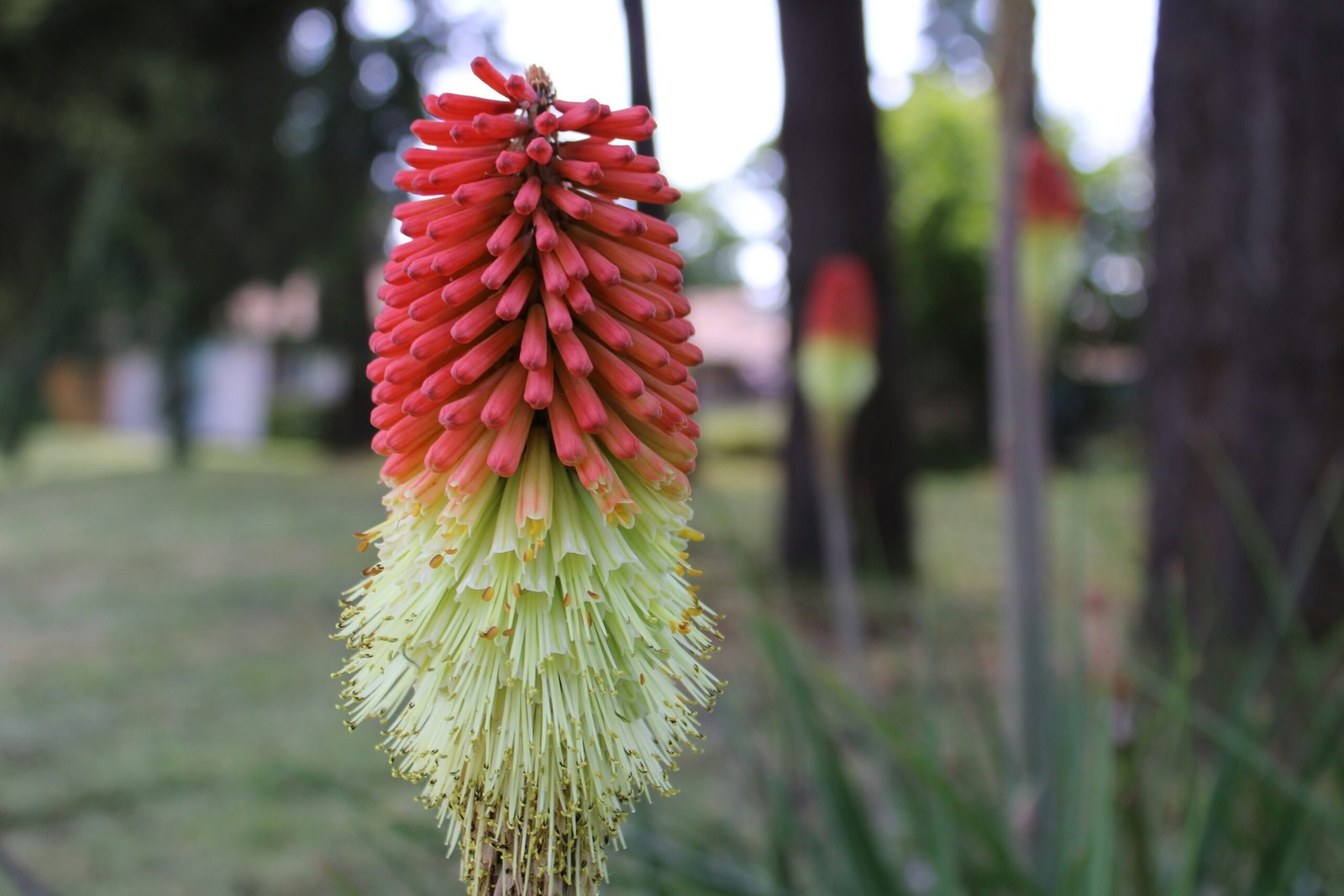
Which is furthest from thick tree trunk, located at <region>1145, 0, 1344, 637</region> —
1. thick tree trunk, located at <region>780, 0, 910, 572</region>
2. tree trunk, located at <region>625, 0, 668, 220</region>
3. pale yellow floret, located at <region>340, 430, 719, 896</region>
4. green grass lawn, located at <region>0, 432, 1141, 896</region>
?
pale yellow floret, located at <region>340, 430, 719, 896</region>

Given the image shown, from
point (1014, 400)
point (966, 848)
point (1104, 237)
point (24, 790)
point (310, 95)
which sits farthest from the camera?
point (1104, 237)

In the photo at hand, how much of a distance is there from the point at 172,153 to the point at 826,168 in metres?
6.42

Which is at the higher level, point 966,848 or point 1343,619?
point 966,848

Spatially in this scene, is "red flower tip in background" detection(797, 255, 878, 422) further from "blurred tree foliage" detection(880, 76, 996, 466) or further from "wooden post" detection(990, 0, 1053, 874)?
"blurred tree foliage" detection(880, 76, 996, 466)

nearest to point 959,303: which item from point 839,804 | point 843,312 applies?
→ point 843,312

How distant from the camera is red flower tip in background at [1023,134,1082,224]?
3061 mm

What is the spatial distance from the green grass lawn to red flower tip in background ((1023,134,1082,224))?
929mm

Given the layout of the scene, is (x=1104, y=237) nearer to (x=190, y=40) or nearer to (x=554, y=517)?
(x=190, y=40)

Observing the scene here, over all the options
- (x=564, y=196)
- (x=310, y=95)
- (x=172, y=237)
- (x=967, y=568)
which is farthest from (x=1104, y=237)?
(x=564, y=196)

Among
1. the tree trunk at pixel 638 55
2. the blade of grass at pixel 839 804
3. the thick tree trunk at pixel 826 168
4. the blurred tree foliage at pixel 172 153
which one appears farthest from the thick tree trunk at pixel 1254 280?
the blurred tree foliage at pixel 172 153

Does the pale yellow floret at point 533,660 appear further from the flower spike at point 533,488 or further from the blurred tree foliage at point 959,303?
the blurred tree foliage at point 959,303

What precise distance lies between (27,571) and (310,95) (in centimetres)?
525

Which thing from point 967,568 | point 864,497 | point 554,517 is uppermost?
point 554,517

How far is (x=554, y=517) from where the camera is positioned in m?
0.89
